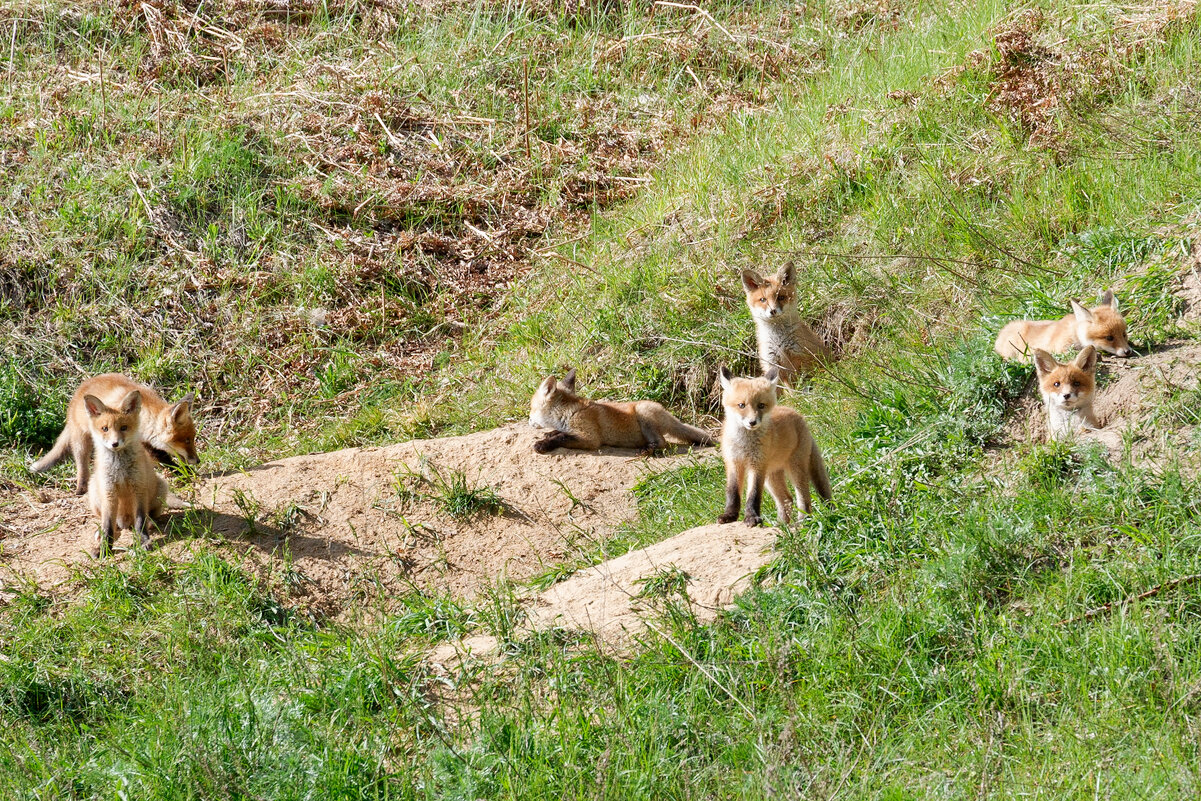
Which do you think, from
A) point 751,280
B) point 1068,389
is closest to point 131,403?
point 751,280

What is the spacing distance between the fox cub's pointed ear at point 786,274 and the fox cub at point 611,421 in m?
1.58

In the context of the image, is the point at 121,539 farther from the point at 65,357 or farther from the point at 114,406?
the point at 65,357

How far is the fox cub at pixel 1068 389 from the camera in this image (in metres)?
6.62

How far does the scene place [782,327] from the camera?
989cm

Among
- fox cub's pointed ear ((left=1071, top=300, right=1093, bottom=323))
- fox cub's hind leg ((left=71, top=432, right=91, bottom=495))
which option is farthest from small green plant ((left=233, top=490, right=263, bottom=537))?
fox cub's pointed ear ((left=1071, top=300, right=1093, bottom=323))

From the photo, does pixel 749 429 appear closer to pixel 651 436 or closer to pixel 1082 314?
pixel 1082 314

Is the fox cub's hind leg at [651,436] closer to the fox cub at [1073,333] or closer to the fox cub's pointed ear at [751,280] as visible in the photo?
the fox cub's pointed ear at [751,280]

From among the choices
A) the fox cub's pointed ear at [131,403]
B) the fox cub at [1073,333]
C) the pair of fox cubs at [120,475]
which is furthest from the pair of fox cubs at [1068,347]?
the fox cub's pointed ear at [131,403]

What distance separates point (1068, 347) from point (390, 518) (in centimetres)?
470

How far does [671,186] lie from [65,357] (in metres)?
6.40

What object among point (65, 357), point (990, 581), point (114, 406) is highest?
point (990, 581)

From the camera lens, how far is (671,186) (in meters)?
12.4

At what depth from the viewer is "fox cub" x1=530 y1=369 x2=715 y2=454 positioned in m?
9.17

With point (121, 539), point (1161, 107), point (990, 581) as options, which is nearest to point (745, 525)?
point (990, 581)
